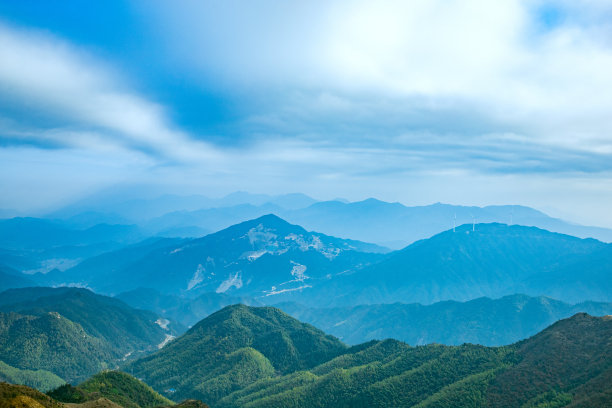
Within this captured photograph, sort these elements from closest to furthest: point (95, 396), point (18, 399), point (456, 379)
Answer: point (18, 399) → point (95, 396) → point (456, 379)

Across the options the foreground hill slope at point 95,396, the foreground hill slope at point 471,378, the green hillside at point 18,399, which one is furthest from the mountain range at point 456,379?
the green hillside at point 18,399

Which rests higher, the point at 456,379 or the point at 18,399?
the point at 18,399

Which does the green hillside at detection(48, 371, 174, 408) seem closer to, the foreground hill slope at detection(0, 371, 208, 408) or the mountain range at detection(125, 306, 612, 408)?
the foreground hill slope at detection(0, 371, 208, 408)

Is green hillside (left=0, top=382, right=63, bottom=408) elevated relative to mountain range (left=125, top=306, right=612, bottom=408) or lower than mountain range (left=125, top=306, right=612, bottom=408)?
A: elevated

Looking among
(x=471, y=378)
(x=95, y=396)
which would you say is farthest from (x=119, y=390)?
(x=471, y=378)

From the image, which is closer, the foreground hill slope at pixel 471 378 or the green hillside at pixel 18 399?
the green hillside at pixel 18 399

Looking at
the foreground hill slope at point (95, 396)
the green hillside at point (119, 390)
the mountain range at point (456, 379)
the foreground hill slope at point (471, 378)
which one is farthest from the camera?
the mountain range at point (456, 379)

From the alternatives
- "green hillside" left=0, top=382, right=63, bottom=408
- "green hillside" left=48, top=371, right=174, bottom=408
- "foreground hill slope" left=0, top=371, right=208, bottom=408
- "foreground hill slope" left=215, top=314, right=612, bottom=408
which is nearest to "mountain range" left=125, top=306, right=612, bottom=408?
"foreground hill slope" left=215, top=314, right=612, bottom=408

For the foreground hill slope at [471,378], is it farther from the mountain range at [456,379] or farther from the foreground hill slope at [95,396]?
the foreground hill slope at [95,396]

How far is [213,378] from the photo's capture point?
200 m

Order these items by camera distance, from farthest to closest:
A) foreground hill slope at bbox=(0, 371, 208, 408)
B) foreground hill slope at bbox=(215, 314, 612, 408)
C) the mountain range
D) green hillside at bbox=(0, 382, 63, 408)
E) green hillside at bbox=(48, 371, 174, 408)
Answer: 1. the mountain range
2. foreground hill slope at bbox=(215, 314, 612, 408)
3. green hillside at bbox=(48, 371, 174, 408)
4. foreground hill slope at bbox=(0, 371, 208, 408)
5. green hillside at bbox=(0, 382, 63, 408)

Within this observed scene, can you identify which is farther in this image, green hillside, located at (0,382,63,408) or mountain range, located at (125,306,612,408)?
mountain range, located at (125,306,612,408)

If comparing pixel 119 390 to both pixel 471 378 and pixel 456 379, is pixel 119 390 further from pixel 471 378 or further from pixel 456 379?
pixel 471 378

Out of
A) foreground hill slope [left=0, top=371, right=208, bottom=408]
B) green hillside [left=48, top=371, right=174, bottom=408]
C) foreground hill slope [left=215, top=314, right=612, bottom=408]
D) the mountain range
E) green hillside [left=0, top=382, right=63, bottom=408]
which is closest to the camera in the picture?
green hillside [left=0, top=382, right=63, bottom=408]
